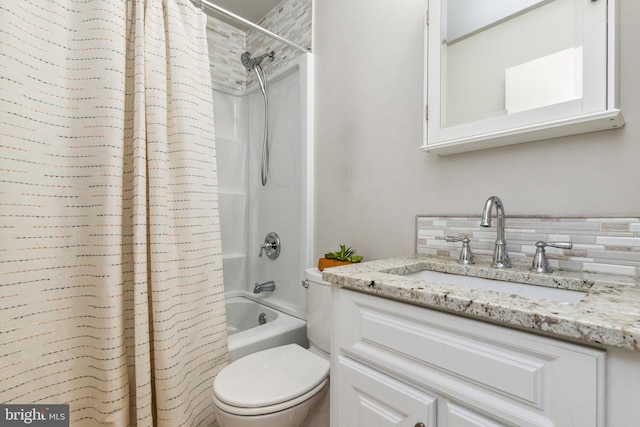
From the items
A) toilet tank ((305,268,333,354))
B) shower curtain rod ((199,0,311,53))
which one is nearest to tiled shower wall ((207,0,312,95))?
shower curtain rod ((199,0,311,53))

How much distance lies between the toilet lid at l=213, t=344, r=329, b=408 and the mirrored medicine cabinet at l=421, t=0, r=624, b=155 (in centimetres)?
92

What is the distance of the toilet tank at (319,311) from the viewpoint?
1.26 metres

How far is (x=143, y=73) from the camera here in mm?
1097

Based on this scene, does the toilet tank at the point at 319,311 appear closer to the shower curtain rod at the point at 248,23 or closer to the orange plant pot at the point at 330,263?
the orange plant pot at the point at 330,263

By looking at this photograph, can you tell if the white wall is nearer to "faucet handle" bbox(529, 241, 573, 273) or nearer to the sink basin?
"faucet handle" bbox(529, 241, 573, 273)

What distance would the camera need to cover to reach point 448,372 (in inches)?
24.9

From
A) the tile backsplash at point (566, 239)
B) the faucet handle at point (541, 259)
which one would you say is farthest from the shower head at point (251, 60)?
the faucet handle at point (541, 259)

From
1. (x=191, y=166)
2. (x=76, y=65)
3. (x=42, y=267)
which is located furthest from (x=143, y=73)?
(x=42, y=267)

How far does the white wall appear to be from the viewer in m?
0.84

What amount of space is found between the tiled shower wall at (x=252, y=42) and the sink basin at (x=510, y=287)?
151cm

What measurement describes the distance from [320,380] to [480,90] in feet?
3.74

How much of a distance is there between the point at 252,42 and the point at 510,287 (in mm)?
2303

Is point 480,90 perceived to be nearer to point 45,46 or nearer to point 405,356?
point 405,356

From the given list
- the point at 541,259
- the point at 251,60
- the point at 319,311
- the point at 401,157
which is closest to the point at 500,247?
the point at 541,259
